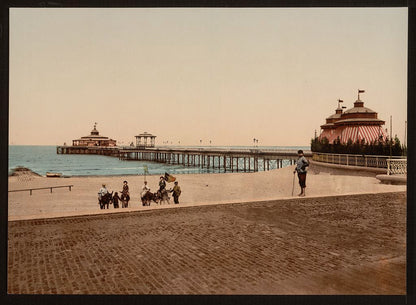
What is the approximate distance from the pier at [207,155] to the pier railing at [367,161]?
13285 millimetres

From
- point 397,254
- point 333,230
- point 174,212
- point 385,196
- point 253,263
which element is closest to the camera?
point 253,263

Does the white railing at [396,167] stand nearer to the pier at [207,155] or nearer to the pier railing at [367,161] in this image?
the pier railing at [367,161]

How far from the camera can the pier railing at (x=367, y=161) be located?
1762 centimetres

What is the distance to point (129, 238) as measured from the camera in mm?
6371

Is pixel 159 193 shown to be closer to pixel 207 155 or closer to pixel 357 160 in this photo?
pixel 357 160

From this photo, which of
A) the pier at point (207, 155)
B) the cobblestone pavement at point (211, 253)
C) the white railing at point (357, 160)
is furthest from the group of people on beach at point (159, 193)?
the pier at point (207, 155)

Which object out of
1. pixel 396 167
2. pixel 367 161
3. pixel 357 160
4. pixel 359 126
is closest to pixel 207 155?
pixel 359 126

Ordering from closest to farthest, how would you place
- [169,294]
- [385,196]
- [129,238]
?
1. [169,294]
2. [129,238]
3. [385,196]

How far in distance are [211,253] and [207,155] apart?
187 ft

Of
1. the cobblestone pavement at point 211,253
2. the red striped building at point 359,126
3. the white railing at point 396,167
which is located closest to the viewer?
the cobblestone pavement at point 211,253
